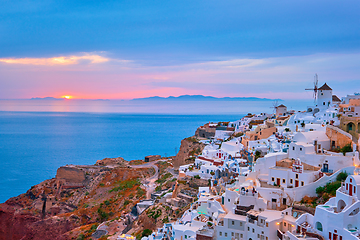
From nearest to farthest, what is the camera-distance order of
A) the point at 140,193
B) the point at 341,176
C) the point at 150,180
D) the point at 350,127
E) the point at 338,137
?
the point at 341,176
the point at 338,137
the point at 350,127
the point at 140,193
the point at 150,180

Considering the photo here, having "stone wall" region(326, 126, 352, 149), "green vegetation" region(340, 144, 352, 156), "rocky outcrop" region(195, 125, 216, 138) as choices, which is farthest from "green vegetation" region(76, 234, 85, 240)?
"rocky outcrop" region(195, 125, 216, 138)

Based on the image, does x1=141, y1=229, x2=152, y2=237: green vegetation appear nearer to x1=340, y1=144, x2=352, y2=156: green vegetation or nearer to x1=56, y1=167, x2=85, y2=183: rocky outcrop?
x1=340, y1=144, x2=352, y2=156: green vegetation

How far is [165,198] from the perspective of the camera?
35188 mm

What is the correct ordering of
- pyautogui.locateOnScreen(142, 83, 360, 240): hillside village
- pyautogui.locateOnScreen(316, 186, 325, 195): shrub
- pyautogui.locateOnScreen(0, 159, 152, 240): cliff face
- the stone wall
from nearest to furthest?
pyautogui.locateOnScreen(142, 83, 360, 240): hillside village → pyautogui.locateOnScreen(316, 186, 325, 195): shrub → the stone wall → pyautogui.locateOnScreen(0, 159, 152, 240): cliff face

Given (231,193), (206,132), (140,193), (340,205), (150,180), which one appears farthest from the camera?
(206,132)

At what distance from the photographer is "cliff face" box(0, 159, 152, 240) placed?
39250 mm

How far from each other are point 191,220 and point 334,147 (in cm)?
1475

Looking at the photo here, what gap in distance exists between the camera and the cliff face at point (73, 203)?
3925 centimetres

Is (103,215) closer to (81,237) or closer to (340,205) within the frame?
(81,237)

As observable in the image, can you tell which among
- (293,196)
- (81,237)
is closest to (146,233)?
(81,237)

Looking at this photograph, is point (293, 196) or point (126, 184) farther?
point (126, 184)

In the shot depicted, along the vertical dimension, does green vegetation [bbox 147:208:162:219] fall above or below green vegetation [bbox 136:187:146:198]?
above

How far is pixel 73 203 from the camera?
4934cm

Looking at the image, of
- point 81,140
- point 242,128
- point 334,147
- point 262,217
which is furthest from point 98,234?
point 81,140
